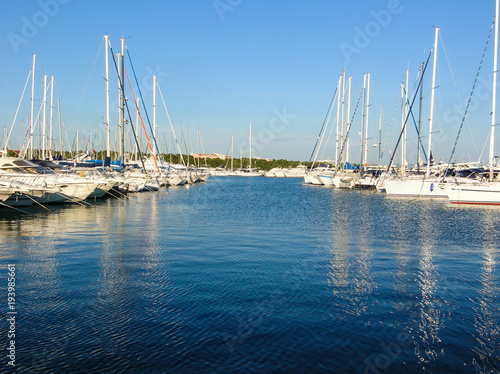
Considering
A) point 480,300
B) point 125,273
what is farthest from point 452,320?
point 125,273

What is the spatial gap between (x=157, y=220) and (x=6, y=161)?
1374 cm

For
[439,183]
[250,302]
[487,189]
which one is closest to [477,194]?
[487,189]

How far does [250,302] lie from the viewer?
9.52 meters

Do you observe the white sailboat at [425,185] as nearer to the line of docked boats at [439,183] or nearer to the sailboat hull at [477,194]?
the line of docked boats at [439,183]

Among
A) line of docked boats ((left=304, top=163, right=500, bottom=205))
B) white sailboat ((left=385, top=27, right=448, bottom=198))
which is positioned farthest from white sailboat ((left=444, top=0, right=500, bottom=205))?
white sailboat ((left=385, top=27, right=448, bottom=198))

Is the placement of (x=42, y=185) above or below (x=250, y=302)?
above

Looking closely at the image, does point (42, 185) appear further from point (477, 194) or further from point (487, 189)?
point (487, 189)

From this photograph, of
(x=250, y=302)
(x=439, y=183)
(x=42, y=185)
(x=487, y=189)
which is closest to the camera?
(x=250, y=302)

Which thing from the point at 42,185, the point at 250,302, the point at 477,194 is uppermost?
the point at 42,185

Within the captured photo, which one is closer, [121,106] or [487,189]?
[487,189]

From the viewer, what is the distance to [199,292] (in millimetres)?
10180

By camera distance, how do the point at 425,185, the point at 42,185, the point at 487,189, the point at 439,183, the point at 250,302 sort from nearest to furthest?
→ the point at 250,302, the point at 42,185, the point at 487,189, the point at 439,183, the point at 425,185

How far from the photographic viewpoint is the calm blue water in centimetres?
693

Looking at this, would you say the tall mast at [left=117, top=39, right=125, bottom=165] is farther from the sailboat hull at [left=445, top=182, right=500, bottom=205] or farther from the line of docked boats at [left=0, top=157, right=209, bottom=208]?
the sailboat hull at [left=445, top=182, right=500, bottom=205]
